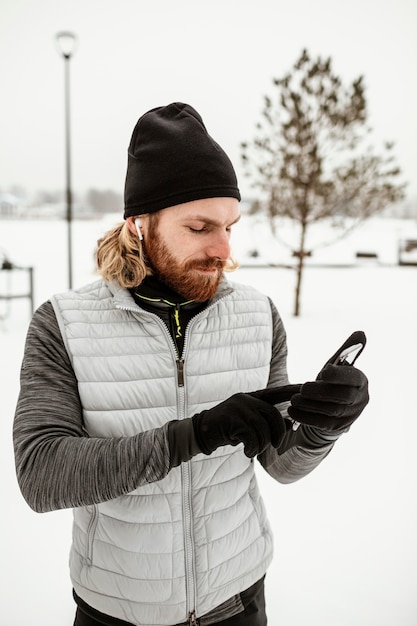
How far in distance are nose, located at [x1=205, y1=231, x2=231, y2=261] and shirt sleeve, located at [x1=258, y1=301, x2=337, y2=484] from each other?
287mm

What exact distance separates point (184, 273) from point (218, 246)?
0.10 m

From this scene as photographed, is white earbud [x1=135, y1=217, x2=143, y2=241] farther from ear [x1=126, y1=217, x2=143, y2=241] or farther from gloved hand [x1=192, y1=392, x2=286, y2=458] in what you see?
gloved hand [x1=192, y1=392, x2=286, y2=458]

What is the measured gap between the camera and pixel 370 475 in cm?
326

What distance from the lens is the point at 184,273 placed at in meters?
1.14

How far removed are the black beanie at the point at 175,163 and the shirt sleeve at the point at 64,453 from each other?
0.45m

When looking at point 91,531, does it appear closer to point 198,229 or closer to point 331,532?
point 198,229

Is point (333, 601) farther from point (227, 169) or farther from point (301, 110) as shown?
point (301, 110)

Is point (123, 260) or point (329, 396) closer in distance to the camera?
point (329, 396)

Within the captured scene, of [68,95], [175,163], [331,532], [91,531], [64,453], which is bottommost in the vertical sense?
[331,532]

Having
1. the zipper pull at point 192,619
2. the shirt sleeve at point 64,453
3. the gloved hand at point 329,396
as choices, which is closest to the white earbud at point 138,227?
the shirt sleeve at point 64,453

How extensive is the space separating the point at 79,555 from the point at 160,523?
0.23 metres

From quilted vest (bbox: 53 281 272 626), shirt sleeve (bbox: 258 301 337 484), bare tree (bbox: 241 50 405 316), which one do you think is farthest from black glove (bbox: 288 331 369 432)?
bare tree (bbox: 241 50 405 316)

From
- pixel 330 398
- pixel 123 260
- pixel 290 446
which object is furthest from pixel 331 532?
pixel 123 260

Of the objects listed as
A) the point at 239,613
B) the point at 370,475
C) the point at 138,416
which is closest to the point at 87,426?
the point at 138,416
